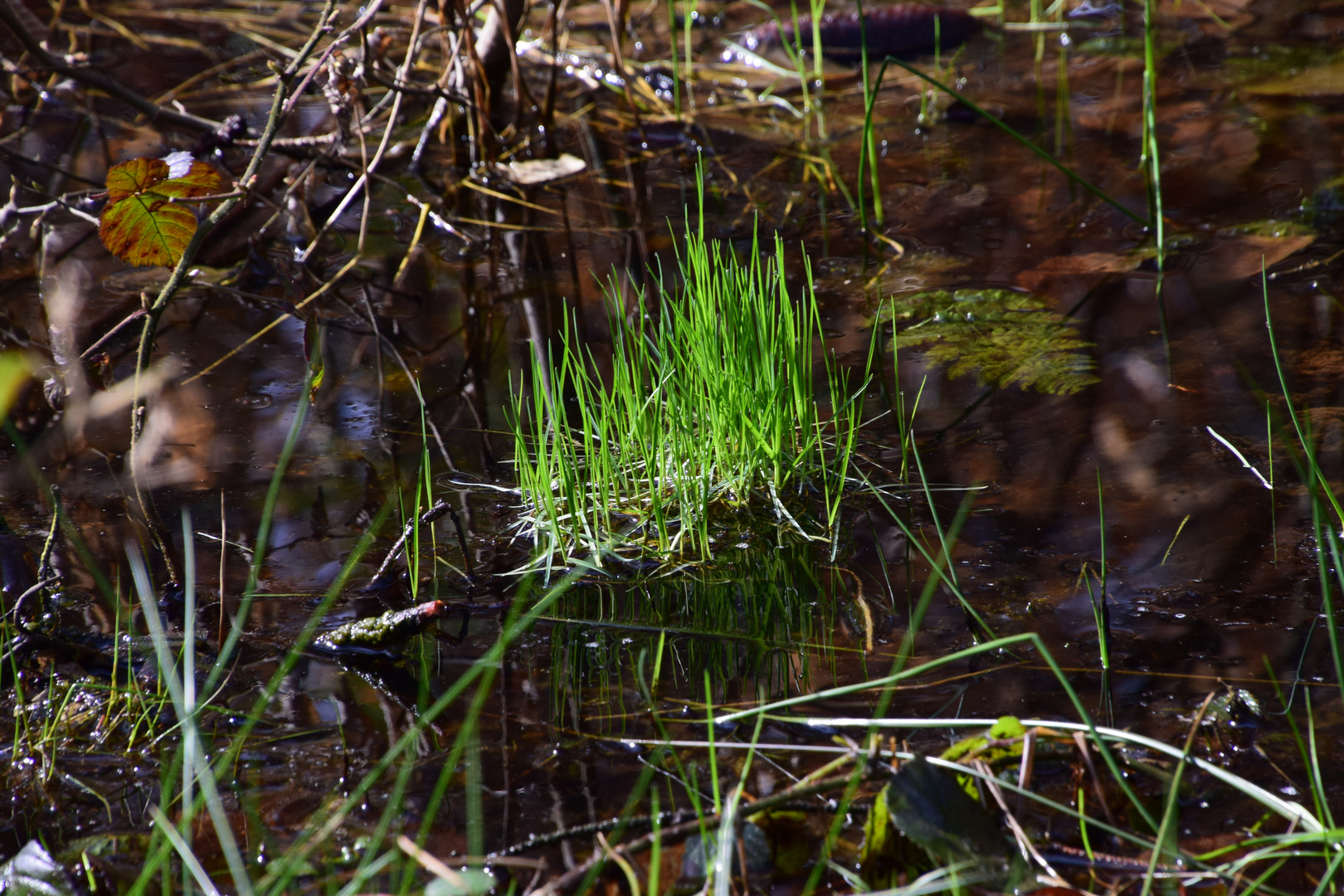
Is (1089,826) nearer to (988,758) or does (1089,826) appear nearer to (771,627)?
(988,758)

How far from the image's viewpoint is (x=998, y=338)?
2375mm

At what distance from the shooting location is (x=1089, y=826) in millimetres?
1188

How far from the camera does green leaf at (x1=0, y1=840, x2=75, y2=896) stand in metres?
1.12

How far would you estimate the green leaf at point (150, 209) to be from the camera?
5.92 feet

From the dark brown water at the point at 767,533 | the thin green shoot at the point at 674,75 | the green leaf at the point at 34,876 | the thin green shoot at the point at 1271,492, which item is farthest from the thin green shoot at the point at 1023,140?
the green leaf at the point at 34,876

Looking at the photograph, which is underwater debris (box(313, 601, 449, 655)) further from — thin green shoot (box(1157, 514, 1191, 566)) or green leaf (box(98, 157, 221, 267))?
thin green shoot (box(1157, 514, 1191, 566))

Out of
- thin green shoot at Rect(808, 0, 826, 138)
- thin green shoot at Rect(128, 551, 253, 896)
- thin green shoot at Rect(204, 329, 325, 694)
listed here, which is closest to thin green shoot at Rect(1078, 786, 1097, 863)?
thin green shoot at Rect(128, 551, 253, 896)

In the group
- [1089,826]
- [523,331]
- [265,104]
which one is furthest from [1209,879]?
[265,104]

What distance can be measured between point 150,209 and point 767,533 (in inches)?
47.9

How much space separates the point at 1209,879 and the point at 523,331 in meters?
1.91

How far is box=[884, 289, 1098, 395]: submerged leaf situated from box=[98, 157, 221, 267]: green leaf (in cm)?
147

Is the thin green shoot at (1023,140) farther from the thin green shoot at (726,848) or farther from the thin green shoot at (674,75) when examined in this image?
the thin green shoot at (726,848)

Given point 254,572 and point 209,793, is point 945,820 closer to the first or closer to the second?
point 209,793

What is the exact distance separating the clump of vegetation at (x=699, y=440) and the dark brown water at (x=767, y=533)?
0.09 meters
